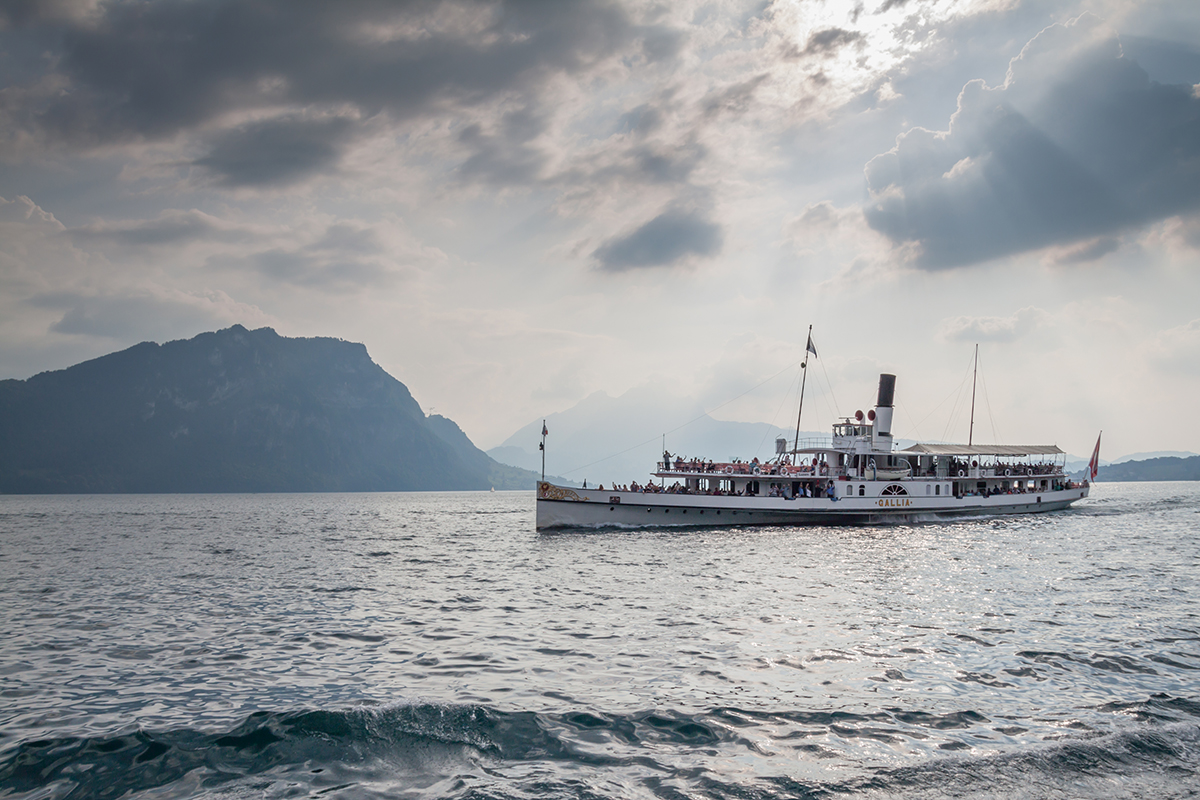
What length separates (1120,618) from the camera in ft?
68.9

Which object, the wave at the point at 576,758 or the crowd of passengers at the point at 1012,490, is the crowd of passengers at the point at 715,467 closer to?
the crowd of passengers at the point at 1012,490

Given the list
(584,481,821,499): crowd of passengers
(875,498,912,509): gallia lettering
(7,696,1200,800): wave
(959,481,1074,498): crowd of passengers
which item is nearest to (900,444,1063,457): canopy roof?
(959,481,1074,498): crowd of passengers

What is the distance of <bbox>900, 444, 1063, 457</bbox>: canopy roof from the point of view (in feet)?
229

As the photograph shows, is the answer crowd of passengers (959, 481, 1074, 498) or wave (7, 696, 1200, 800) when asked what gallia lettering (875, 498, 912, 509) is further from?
wave (7, 696, 1200, 800)

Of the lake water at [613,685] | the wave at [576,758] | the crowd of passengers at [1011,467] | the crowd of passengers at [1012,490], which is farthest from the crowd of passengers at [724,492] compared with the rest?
the wave at [576,758]

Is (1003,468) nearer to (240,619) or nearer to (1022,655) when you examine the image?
(1022,655)

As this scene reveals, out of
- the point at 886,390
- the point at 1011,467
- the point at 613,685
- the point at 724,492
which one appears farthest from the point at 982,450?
the point at 613,685

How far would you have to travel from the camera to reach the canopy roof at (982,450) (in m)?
69.8

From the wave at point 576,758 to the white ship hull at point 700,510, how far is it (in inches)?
1734

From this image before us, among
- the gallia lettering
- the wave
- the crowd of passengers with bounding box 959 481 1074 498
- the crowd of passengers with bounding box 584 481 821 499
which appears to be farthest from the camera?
the crowd of passengers with bounding box 959 481 1074 498

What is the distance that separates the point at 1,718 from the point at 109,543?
53.4 m

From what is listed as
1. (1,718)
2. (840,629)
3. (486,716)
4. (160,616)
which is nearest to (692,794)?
(486,716)

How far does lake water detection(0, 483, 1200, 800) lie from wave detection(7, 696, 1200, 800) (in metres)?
0.05

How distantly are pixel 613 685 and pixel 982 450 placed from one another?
73.0m
